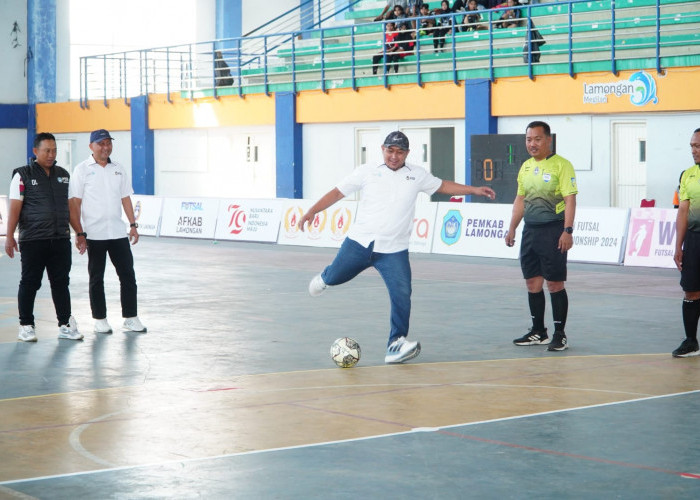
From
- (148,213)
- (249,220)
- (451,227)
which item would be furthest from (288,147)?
(451,227)

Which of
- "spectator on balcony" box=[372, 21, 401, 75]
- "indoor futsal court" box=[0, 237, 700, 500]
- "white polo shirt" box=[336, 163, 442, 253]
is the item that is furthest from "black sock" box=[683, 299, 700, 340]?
"spectator on balcony" box=[372, 21, 401, 75]

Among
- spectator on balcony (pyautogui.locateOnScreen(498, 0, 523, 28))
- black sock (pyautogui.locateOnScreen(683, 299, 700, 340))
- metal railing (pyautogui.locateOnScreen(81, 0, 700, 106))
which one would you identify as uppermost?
spectator on balcony (pyautogui.locateOnScreen(498, 0, 523, 28))

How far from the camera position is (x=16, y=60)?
42.5 meters

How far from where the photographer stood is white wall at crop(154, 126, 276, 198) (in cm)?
3488

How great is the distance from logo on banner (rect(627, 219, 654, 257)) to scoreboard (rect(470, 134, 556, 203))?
→ 10.7ft

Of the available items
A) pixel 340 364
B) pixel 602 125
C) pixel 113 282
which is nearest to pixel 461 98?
pixel 602 125

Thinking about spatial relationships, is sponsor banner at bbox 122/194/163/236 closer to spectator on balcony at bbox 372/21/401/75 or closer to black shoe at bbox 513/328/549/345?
spectator on balcony at bbox 372/21/401/75

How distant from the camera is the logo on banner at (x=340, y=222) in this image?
25.5 metres

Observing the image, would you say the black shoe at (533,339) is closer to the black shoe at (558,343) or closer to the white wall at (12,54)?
the black shoe at (558,343)

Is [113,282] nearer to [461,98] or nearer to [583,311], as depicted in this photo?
[583,311]

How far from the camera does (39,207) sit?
1141 cm

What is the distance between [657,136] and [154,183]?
2004cm

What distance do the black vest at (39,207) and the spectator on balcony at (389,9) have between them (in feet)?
65.0

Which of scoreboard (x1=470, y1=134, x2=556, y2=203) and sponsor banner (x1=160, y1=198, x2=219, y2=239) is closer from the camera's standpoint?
scoreboard (x1=470, y1=134, x2=556, y2=203)
